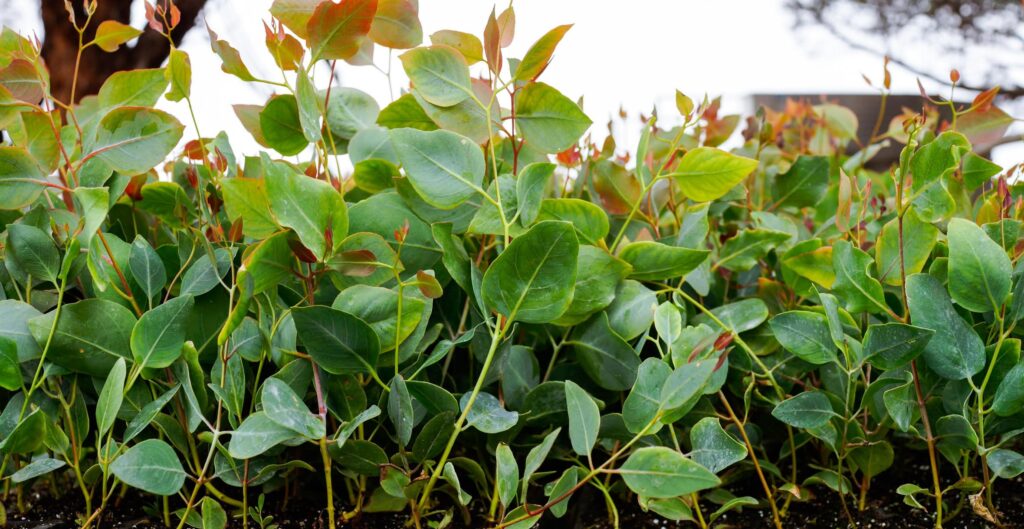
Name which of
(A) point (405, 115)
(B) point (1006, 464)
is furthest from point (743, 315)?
(A) point (405, 115)

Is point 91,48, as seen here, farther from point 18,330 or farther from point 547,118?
point 547,118

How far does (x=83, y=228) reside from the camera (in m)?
0.48

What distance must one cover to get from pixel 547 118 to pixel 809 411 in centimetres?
24

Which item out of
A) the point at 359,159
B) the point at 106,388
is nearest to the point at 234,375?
the point at 106,388

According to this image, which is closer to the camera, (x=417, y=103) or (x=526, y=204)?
(x=526, y=204)

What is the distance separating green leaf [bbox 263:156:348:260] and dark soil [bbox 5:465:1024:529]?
0.66ft

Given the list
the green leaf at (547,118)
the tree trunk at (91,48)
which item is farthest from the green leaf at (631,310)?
the tree trunk at (91,48)

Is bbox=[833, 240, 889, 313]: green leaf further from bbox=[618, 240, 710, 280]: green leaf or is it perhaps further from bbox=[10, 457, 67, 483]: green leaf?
bbox=[10, 457, 67, 483]: green leaf

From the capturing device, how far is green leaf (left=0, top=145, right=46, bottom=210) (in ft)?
1.61

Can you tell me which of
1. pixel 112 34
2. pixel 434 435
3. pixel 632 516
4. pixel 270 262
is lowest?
pixel 632 516

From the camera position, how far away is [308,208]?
402 millimetres

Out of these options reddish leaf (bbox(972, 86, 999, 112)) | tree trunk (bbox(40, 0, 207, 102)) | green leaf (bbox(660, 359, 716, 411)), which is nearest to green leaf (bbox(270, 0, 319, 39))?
green leaf (bbox(660, 359, 716, 411))

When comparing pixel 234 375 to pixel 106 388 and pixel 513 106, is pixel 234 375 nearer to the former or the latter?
pixel 106 388

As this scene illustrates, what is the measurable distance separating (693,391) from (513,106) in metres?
0.22
